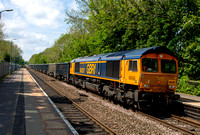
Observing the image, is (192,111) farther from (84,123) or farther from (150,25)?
(150,25)

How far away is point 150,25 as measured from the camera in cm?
2030

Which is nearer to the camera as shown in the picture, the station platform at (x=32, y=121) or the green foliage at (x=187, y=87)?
the station platform at (x=32, y=121)

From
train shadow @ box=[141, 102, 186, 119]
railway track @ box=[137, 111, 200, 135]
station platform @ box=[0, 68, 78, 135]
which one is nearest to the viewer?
station platform @ box=[0, 68, 78, 135]

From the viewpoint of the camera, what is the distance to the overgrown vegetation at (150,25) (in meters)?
16.9

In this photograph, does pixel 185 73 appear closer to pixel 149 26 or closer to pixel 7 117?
pixel 149 26

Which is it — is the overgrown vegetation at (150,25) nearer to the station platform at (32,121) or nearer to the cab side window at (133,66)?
the cab side window at (133,66)

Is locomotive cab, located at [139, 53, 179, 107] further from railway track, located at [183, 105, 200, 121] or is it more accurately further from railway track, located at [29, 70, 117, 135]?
railway track, located at [29, 70, 117, 135]

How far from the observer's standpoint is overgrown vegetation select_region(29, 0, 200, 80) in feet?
55.4

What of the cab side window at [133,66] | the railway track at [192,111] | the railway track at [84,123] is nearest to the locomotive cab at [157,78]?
the cab side window at [133,66]

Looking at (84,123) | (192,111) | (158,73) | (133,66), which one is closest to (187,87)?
(192,111)

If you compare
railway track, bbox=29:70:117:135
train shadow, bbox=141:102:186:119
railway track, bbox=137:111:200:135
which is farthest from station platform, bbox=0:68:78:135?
train shadow, bbox=141:102:186:119

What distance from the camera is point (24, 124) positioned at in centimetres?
797

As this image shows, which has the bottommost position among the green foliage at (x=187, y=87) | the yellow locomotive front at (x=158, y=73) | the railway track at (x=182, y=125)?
the railway track at (x=182, y=125)

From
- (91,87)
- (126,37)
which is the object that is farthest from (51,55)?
(91,87)
